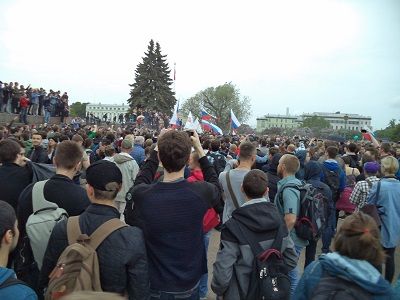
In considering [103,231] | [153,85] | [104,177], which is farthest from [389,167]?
[153,85]

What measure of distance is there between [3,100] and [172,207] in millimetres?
21597

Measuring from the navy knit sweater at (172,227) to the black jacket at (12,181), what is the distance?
1.90m

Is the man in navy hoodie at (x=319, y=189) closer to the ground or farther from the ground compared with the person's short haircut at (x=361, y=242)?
closer to the ground

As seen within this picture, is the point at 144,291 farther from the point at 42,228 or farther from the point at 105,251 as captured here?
the point at 42,228

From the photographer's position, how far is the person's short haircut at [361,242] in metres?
2.31

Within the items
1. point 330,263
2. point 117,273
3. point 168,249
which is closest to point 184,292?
point 168,249

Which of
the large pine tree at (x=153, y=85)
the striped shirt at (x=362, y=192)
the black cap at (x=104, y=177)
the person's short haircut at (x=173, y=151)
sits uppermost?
the large pine tree at (x=153, y=85)

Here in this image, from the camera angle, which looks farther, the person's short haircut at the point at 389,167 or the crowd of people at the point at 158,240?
the person's short haircut at the point at 389,167

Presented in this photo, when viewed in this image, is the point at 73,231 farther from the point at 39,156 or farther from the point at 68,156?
the point at 39,156

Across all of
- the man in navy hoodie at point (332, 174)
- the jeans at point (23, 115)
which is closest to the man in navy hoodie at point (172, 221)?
the man in navy hoodie at point (332, 174)

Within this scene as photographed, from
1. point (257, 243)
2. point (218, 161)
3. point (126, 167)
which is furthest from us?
point (218, 161)

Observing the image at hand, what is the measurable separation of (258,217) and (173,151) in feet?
3.05

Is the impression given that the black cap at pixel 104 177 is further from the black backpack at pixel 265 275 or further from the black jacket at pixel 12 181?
the black jacket at pixel 12 181

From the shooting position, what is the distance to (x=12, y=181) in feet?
13.6
